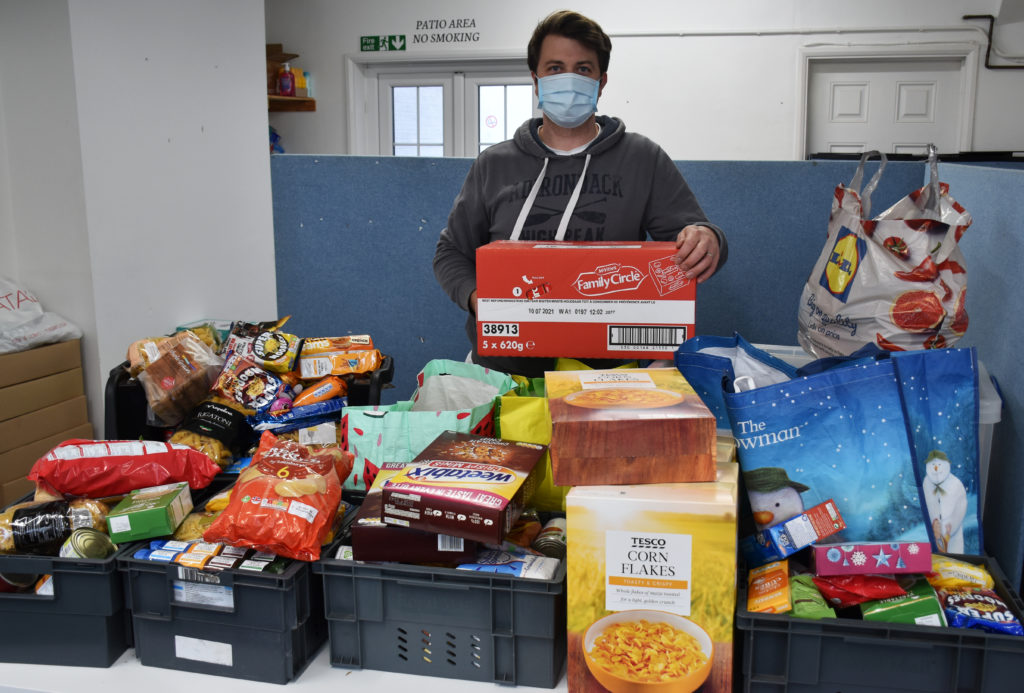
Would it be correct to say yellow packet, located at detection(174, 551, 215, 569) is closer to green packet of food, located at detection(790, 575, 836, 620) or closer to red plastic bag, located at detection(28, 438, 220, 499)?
red plastic bag, located at detection(28, 438, 220, 499)

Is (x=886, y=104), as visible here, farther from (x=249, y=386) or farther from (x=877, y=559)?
(x=877, y=559)

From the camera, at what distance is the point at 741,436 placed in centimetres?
105

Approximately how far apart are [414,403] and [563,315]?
30 cm

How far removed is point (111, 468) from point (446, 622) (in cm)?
56

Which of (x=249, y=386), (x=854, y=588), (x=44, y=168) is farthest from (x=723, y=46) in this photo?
(x=854, y=588)

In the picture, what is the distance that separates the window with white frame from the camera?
5906mm

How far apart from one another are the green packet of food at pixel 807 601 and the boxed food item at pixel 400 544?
14.9 inches

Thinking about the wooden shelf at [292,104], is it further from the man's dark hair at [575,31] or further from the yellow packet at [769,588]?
the yellow packet at [769,588]

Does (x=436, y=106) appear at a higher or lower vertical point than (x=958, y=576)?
higher

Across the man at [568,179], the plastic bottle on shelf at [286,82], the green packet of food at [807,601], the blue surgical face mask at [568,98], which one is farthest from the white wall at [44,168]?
the plastic bottle on shelf at [286,82]

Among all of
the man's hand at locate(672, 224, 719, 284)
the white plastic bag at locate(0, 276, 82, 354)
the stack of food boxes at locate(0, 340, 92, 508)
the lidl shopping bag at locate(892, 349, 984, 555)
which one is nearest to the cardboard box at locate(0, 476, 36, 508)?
the stack of food boxes at locate(0, 340, 92, 508)

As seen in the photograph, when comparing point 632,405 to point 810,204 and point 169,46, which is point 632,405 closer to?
point 810,204

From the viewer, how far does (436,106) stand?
6039 millimetres

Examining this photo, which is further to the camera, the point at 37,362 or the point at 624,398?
the point at 37,362
